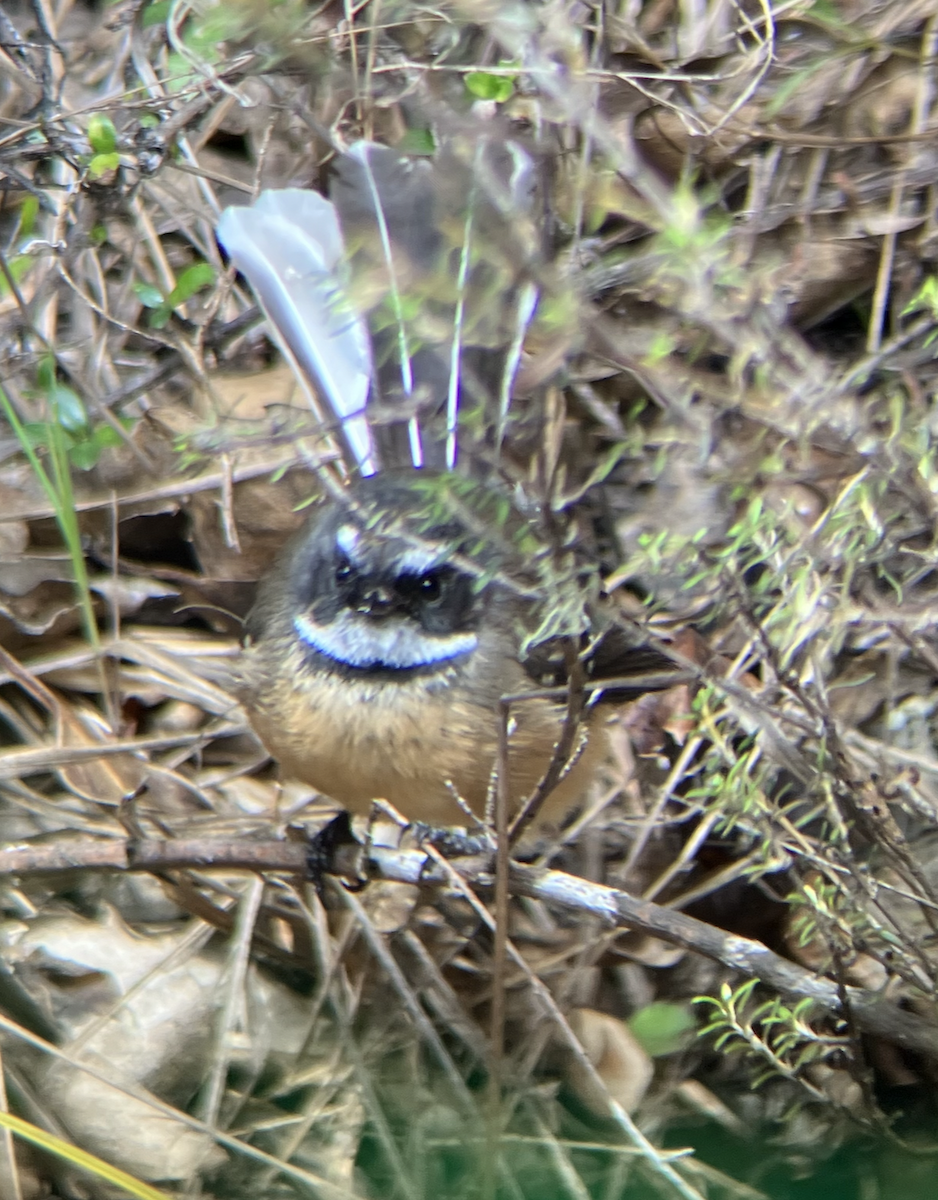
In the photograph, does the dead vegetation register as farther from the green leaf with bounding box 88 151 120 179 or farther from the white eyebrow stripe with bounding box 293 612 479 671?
the white eyebrow stripe with bounding box 293 612 479 671

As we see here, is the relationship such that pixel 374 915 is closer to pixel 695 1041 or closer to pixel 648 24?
pixel 695 1041

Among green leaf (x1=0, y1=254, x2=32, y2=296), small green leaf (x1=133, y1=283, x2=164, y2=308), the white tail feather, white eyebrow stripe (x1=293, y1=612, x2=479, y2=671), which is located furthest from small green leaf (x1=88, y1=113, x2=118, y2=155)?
white eyebrow stripe (x1=293, y1=612, x2=479, y2=671)

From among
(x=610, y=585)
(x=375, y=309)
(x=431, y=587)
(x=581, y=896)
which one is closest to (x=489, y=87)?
(x=375, y=309)

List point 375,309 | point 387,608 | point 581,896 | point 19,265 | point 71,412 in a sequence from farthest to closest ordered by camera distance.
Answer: point 71,412 < point 19,265 < point 387,608 < point 581,896 < point 375,309

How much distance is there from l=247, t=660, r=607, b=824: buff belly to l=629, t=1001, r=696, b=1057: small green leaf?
45 cm

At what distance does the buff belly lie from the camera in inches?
104

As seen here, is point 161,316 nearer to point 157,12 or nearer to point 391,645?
point 157,12

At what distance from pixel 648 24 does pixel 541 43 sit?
239cm

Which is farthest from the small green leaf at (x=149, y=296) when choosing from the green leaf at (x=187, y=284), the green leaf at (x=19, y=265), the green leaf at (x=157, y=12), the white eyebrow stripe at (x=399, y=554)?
the white eyebrow stripe at (x=399, y=554)

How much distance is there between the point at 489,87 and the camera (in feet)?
7.13

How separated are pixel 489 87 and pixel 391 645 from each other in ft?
3.54

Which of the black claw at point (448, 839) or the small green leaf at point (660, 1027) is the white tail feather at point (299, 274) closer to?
the black claw at point (448, 839)

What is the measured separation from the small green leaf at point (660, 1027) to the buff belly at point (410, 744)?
1.47 feet

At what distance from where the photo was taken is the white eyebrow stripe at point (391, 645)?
276 cm
